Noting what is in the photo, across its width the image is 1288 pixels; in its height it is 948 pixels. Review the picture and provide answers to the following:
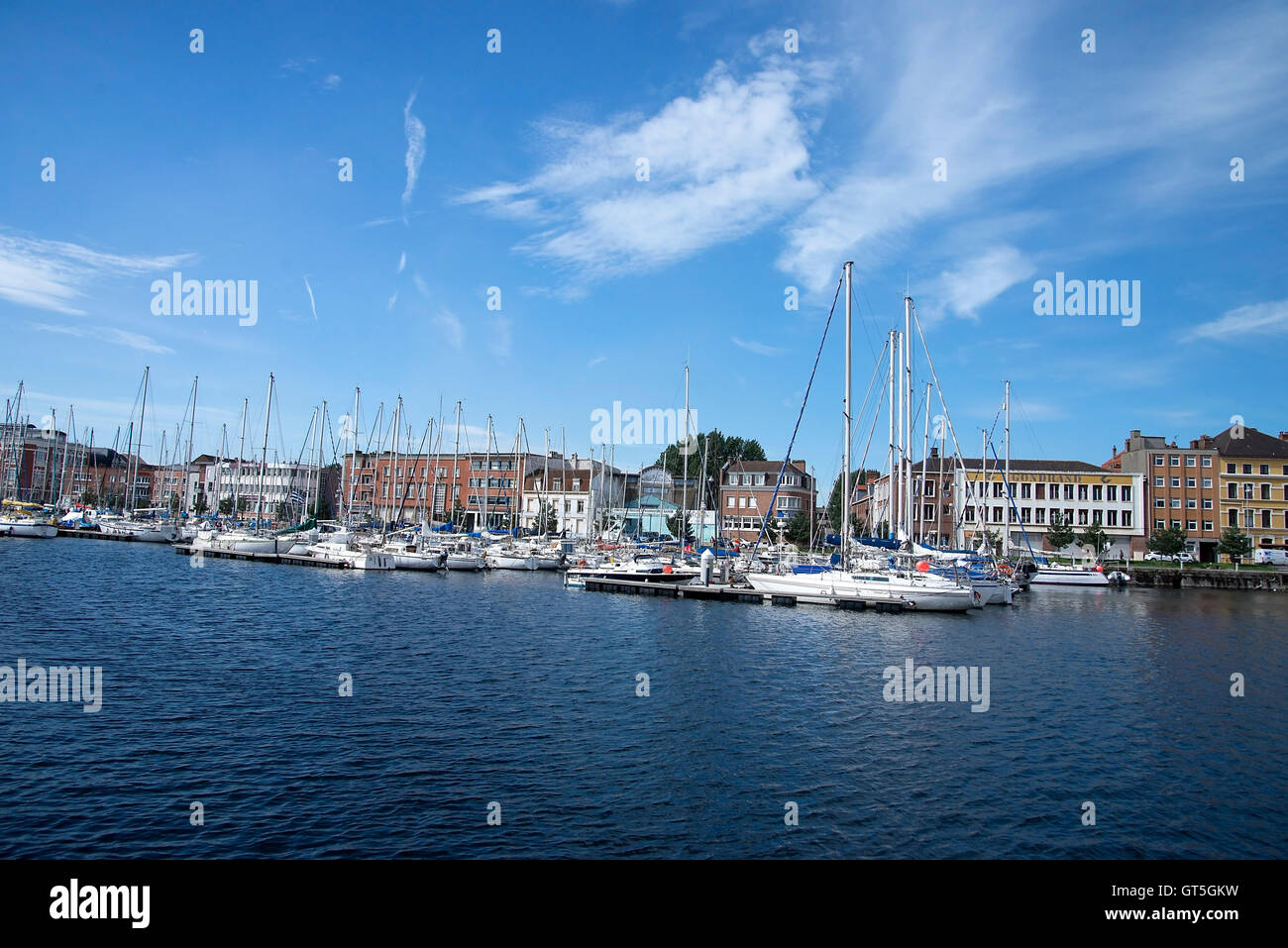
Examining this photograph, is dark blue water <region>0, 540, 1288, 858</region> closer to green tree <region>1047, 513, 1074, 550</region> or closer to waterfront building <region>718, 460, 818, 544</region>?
green tree <region>1047, 513, 1074, 550</region>

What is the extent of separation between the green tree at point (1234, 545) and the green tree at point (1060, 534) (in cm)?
1570

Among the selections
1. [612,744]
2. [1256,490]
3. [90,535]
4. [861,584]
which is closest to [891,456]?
[861,584]

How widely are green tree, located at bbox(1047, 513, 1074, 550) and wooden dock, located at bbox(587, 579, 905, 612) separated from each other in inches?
2306

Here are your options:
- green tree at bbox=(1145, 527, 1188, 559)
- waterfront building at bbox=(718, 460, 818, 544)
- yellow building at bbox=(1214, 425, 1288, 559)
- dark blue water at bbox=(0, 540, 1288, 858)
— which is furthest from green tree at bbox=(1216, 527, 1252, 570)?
dark blue water at bbox=(0, 540, 1288, 858)

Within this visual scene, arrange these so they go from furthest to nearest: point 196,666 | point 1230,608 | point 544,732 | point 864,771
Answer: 1. point 1230,608
2. point 196,666
3. point 544,732
4. point 864,771

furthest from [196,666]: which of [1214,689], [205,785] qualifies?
[1214,689]

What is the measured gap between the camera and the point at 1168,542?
9319 centimetres

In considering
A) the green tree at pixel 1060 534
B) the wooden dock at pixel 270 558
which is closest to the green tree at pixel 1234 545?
the green tree at pixel 1060 534

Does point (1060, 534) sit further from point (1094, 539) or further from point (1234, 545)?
point (1234, 545)

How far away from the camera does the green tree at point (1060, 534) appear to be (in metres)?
95.4

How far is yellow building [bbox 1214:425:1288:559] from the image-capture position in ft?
322

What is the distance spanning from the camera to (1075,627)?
44.8m

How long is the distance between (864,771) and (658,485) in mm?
116456
